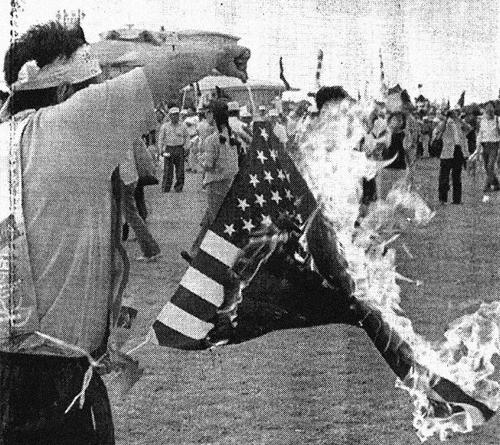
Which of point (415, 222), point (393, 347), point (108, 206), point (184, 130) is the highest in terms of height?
point (108, 206)

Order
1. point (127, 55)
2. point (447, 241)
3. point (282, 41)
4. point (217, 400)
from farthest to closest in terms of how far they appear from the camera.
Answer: point (447, 241), point (217, 400), point (282, 41), point (127, 55)

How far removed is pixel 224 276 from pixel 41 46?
1.05m

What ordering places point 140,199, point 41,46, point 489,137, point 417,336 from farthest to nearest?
point 489,137, point 140,199, point 417,336, point 41,46

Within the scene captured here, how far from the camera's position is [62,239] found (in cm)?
235

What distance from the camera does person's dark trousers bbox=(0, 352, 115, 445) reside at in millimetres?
2389

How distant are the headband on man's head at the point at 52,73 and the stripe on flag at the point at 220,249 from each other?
2.98 ft

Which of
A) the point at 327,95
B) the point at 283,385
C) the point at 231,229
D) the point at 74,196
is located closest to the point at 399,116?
the point at 327,95

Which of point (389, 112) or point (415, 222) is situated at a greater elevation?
point (389, 112)

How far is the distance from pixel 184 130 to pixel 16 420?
9911mm

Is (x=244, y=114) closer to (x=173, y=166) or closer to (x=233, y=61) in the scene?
(x=173, y=166)

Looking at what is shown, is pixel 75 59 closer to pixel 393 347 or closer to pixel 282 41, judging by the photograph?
pixel 282 41

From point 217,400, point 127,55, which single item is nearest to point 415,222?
point 217,400

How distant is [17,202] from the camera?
2.35m

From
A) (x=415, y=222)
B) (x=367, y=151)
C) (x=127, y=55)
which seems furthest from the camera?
(x=415, y=222)
